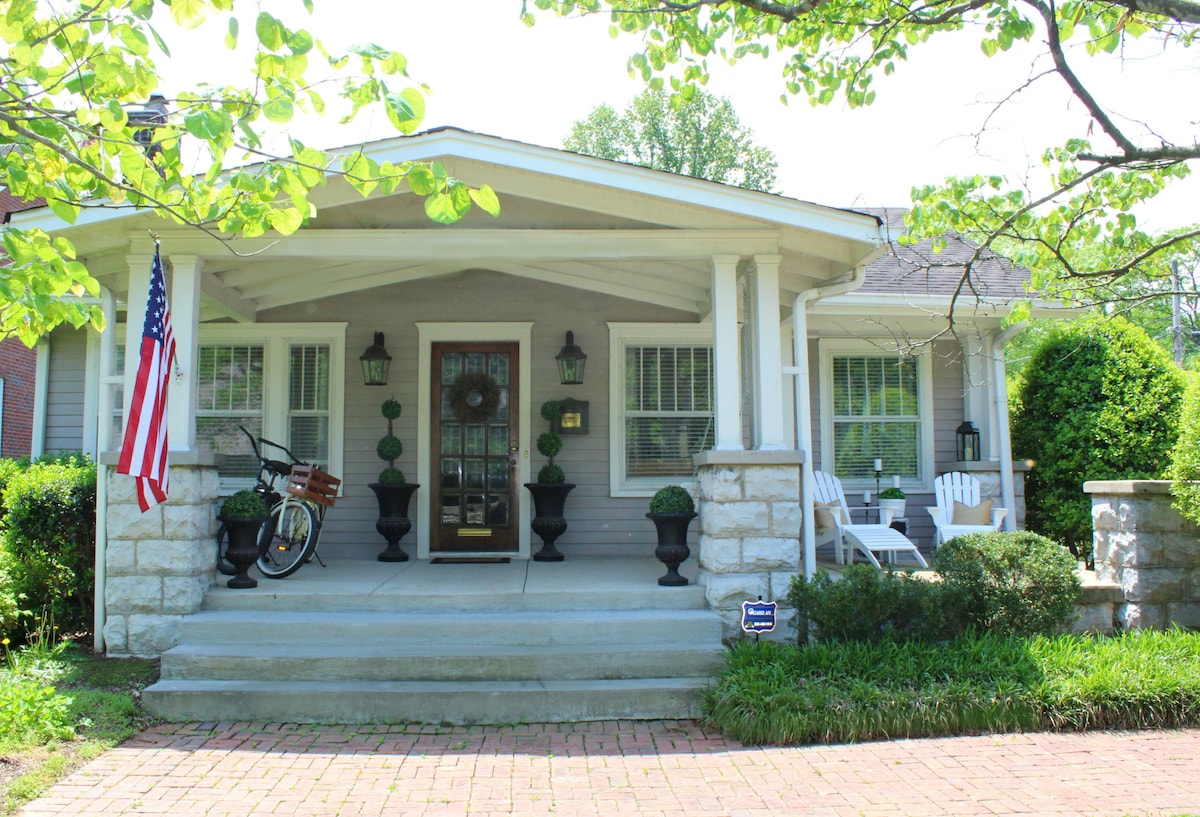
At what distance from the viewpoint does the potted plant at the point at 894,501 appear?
7363 millimetres

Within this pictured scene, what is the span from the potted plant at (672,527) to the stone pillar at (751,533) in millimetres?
239

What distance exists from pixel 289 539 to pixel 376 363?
5.31ft

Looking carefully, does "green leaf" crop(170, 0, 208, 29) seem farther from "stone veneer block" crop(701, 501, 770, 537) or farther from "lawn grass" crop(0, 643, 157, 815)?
"stone veneer block" crop(701, 501, 770, 537)

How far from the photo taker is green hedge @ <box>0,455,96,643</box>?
18.9 ft

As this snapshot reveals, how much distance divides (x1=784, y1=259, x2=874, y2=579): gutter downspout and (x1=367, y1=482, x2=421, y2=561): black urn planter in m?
Answer: 3.03

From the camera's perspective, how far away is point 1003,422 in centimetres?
748

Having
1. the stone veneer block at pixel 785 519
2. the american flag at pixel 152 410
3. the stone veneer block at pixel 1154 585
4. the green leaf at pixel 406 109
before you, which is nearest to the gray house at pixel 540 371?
the stone veneer block at pixel 785 519

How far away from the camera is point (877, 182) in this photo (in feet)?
23.9

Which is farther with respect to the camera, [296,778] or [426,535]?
[426,535]

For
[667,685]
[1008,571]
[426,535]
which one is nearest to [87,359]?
[426,535]

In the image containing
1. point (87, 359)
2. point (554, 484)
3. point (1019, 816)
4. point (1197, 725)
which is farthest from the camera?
point (87, 359)

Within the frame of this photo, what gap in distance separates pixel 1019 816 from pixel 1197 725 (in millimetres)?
1776

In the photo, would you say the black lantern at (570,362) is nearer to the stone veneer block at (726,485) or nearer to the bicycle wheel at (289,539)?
the stone veneer block at (726,485)

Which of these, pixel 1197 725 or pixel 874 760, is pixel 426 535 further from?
pixel 1197 725
